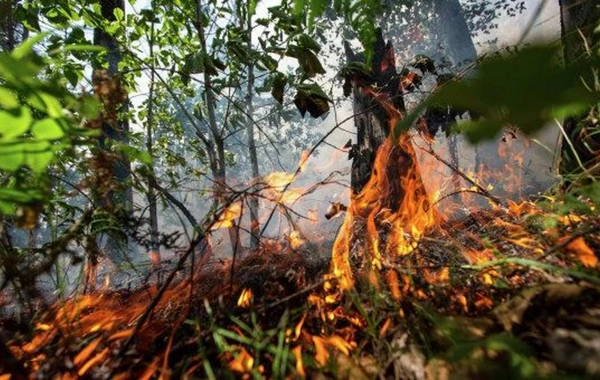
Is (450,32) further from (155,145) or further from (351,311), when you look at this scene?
(351,311)

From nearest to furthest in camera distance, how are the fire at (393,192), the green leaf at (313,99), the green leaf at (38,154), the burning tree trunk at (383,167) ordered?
the green leaf at (38,154) → the green leaf at (313,99) → the fire at (393,192) → the burning tree trunk at (383,167)

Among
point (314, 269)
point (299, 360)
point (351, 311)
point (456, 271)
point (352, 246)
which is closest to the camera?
point (299, 360)

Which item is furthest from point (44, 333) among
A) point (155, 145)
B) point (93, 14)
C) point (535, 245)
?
point (155, 145)

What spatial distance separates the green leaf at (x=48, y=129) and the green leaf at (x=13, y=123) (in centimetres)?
3

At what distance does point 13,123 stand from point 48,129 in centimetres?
7

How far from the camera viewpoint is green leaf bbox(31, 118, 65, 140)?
2.95ft

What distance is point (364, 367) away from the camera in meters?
0.96

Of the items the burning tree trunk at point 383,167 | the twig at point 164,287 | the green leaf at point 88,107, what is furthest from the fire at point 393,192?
the green leaf at point 88,107

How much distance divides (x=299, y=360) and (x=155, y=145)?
636 cm

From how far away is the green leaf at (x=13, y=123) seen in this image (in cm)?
85

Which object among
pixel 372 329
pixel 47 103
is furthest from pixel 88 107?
pixel 372 329

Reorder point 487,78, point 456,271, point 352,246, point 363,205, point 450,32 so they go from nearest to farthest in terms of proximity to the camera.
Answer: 1. point 487,78
2. point 456,271
3. point 352,246
4. point 363,205
5. point 450,32

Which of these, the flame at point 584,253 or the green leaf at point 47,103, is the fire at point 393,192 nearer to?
the flame at point 584,253

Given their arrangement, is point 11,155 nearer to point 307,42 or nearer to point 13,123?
point 13,123
